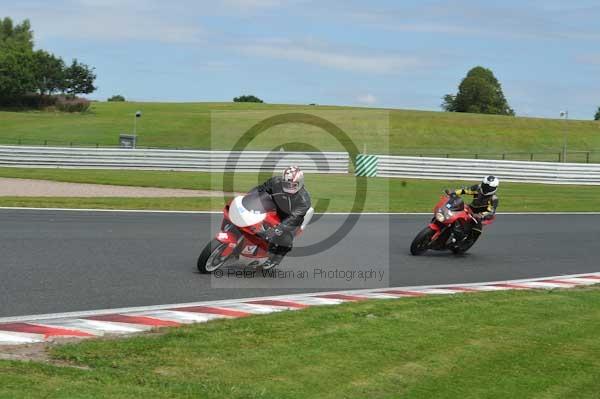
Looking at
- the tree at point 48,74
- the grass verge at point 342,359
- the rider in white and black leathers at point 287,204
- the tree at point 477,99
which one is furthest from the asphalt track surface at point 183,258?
the tree at point 477,99

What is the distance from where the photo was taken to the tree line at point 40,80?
287 ft

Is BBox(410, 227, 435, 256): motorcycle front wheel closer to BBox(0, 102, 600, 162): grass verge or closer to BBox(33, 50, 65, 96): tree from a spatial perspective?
BBox(0, 102, 600, 162): grass verge

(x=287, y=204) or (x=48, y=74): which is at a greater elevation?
(x=48, y=74)

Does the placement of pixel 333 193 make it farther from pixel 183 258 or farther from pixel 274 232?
pixel 274 232

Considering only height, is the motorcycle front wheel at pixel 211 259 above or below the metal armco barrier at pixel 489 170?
below

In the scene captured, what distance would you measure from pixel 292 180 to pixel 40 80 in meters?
84.7

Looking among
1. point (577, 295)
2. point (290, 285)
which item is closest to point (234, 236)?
point (290, 285)

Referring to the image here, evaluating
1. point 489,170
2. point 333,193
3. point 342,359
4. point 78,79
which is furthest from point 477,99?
point 342,359

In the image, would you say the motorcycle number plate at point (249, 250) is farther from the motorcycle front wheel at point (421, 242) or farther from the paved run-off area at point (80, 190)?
the paved run-off area at point (80, 190)

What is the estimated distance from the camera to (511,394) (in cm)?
629

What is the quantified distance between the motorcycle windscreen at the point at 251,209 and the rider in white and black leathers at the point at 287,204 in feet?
0.33

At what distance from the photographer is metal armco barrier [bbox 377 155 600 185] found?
124 ft

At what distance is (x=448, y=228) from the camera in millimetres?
14969

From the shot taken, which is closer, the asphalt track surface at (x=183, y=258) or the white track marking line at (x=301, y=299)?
the white track marking line at (x=301, y=299)
